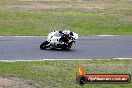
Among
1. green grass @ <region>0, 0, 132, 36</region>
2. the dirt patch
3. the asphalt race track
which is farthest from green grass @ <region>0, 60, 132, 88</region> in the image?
green grass @ <region>0, 0, 132, 36</region>

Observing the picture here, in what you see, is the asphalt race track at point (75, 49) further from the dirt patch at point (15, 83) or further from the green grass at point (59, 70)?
the dirt patch at point (15, 83)

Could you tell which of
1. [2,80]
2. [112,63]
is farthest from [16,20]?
[2,80]

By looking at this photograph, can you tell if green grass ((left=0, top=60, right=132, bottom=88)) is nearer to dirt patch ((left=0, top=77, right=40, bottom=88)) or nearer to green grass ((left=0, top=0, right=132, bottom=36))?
dirt patch ((left=0, top=77, right=40, bottom=88))

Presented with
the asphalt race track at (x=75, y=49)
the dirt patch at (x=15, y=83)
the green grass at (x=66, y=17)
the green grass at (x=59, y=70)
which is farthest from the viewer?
the green grass at (x=66, y=17)

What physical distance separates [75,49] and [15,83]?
8.18 meters

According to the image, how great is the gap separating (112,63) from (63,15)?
16.6 m

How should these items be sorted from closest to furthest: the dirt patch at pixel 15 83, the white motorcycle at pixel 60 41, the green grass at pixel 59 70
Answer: the dirt patch at pixel 15 83
the green grass at pixel 59 70
the white motorcycle at pixel 60 41

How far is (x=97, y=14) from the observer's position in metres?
35.4

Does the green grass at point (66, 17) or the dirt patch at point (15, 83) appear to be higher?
the dirt patch at point (15, 83)

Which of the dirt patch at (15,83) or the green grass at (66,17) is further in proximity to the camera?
the green grass at (66,17)

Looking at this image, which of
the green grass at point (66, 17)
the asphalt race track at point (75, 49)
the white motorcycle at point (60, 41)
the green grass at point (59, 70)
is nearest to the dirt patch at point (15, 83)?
the green grass at point (59, 70)

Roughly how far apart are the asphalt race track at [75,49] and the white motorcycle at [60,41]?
0.87 ft

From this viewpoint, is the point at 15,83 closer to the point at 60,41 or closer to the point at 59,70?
the point at 59,70

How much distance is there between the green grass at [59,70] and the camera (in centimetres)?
1366
